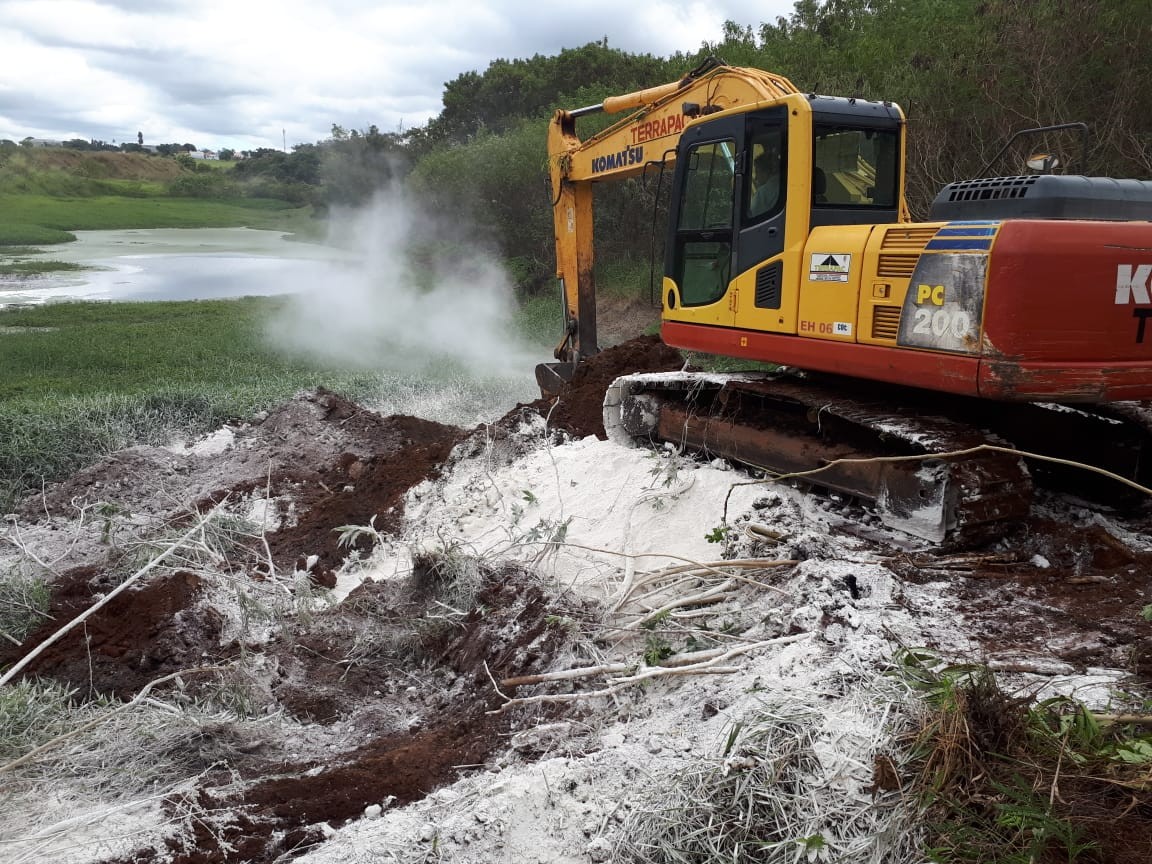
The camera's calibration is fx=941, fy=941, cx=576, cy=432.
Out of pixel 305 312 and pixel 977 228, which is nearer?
pixel 977 228

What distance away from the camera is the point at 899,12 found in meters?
16.5

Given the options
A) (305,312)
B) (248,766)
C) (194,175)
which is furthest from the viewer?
(194,175)

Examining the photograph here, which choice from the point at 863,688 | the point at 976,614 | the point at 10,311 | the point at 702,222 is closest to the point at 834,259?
the point at 702,222

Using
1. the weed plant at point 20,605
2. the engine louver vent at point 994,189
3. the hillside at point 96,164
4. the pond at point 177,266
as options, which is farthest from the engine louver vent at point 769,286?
the hillside at point 96,164

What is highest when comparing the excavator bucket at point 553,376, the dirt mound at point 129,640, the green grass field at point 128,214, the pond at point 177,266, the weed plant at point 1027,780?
the green grass field at point 128,214

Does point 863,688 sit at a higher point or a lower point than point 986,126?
lower

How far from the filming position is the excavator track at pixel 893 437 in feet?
16.1

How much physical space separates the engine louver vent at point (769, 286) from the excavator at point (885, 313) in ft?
0.04

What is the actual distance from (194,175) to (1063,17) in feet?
135

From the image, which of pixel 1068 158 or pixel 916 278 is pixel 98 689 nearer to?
pixel 916 278

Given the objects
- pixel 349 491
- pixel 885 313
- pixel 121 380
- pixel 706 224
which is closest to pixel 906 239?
pixel 885 313

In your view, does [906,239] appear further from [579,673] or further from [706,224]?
[579,673]

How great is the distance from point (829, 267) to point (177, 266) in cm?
3100

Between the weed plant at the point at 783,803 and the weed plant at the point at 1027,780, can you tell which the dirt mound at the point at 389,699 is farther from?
the weed plant at the point at 1027,780
